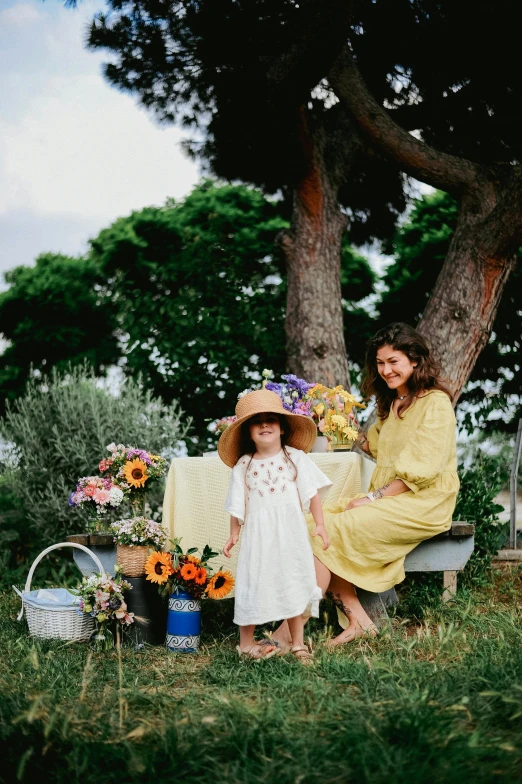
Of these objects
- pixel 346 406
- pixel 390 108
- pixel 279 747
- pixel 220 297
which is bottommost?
pixel 279 747

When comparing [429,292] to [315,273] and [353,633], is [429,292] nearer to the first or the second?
[315,273]

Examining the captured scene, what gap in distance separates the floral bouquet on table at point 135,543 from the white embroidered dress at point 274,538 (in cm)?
64

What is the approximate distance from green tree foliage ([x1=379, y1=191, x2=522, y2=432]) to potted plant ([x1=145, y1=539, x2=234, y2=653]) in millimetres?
3984

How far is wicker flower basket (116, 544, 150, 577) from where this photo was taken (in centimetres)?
388

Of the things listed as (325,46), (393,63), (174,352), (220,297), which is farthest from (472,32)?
(174,352)

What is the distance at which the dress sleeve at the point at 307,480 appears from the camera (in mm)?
3473

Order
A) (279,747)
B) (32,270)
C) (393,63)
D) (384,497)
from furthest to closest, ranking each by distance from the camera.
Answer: (32,270) → (393,63) → (384,497) → (279,747)

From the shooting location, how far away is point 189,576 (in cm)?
366

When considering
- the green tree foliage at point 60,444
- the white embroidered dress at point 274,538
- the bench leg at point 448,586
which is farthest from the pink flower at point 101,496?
the green tree foliage at point 60,444

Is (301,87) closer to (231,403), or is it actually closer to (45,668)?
(231,403)

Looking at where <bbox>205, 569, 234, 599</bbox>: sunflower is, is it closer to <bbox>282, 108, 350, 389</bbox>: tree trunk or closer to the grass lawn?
the grass lawn

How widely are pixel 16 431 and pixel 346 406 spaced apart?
3.09 metres

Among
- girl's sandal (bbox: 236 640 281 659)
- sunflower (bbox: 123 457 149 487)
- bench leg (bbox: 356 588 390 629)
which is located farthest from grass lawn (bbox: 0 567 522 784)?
sunflower (bbox: 123 457 149 487)

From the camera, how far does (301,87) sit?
19.0ft
